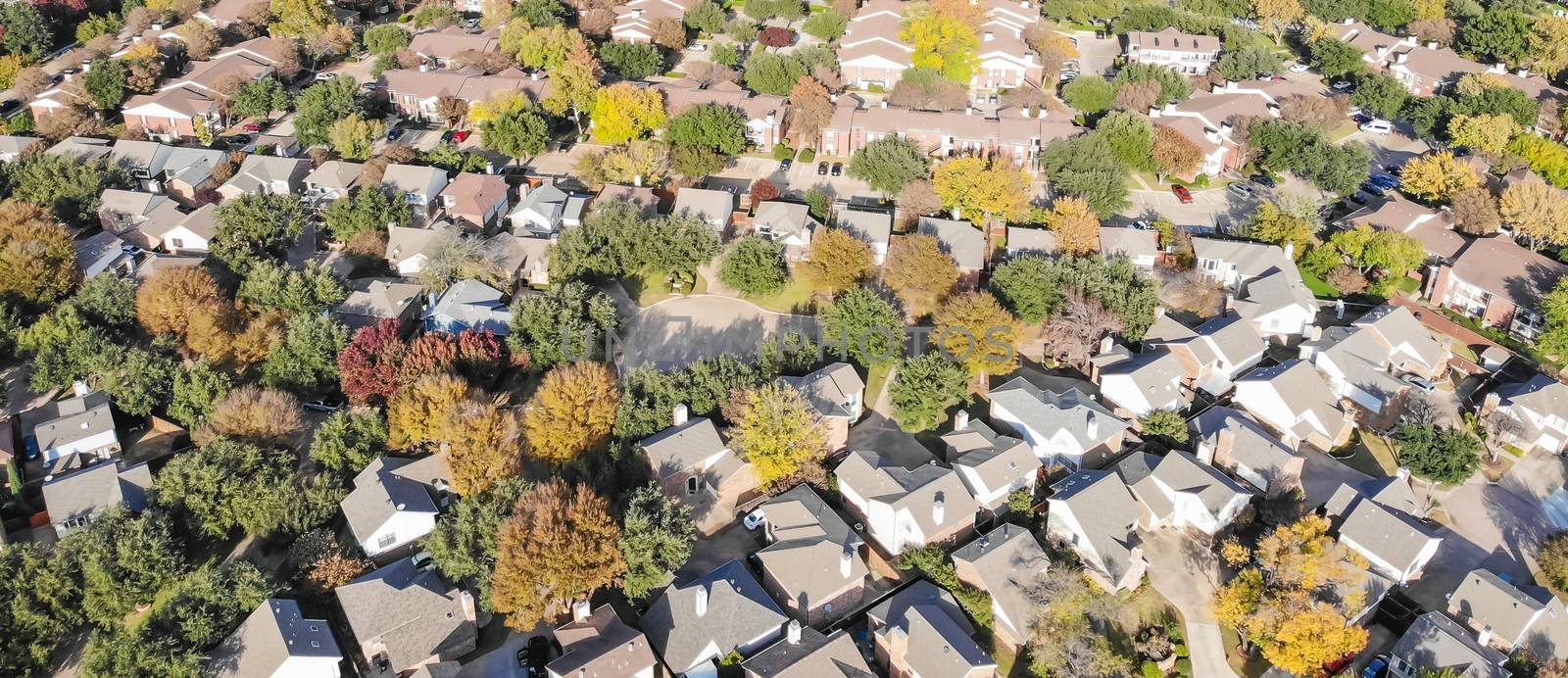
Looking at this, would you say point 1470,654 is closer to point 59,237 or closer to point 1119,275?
point 1119,275

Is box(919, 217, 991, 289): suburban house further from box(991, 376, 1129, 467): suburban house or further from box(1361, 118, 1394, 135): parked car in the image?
box(1361, 118, 1394, 135): parked car

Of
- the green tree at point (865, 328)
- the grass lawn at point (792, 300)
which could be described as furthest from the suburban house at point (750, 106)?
the green tree at point (865, 328)

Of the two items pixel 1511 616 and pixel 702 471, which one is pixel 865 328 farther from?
pixel 1511 616

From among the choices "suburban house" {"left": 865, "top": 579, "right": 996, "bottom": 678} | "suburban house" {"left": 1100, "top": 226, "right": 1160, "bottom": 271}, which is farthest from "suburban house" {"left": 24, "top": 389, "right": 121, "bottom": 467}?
"suburban house" {"left": 1100, "top": 226, "right": 1160, "bottom": 271}

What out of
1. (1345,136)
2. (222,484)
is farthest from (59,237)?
(1345,136)

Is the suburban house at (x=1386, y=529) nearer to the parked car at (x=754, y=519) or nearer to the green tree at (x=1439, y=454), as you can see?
the green tree at (x=1439, y=454)
